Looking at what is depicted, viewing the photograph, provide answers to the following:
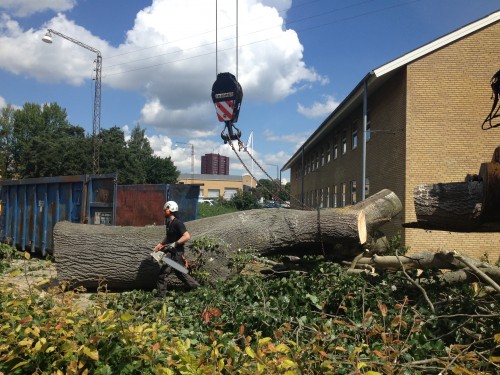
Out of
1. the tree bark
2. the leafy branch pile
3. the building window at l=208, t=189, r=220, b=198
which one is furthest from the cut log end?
the building window at l=208, t=189, r=220, b=198

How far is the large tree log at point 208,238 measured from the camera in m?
7.13

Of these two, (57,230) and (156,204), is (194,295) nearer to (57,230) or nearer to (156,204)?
(57,230)

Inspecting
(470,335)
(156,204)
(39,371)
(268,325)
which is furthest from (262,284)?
(156,204)

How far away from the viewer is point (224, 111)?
7961 millimetres

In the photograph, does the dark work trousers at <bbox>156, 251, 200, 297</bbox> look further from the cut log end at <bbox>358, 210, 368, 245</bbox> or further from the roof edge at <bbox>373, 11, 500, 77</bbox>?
the roof edge at <bbox>373, 11, 500, 77</bbox>

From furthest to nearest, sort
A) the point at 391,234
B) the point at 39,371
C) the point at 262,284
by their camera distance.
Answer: the point at 391,234 → the point at 262,284 → the point at 39,371

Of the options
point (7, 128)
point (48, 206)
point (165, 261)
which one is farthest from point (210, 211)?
point (7, 128)

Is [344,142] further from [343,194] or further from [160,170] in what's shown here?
[160,170]

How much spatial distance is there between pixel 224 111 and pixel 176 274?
291 cm

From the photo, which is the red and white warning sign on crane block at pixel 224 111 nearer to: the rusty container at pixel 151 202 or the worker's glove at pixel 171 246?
the worker's glove at pixel 171 246

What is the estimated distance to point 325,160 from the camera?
88.3ft

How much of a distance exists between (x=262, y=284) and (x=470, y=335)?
8.26 ft

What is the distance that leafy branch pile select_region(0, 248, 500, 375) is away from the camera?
235 centimetres

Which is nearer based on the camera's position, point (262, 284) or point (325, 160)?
point (262, 284)
